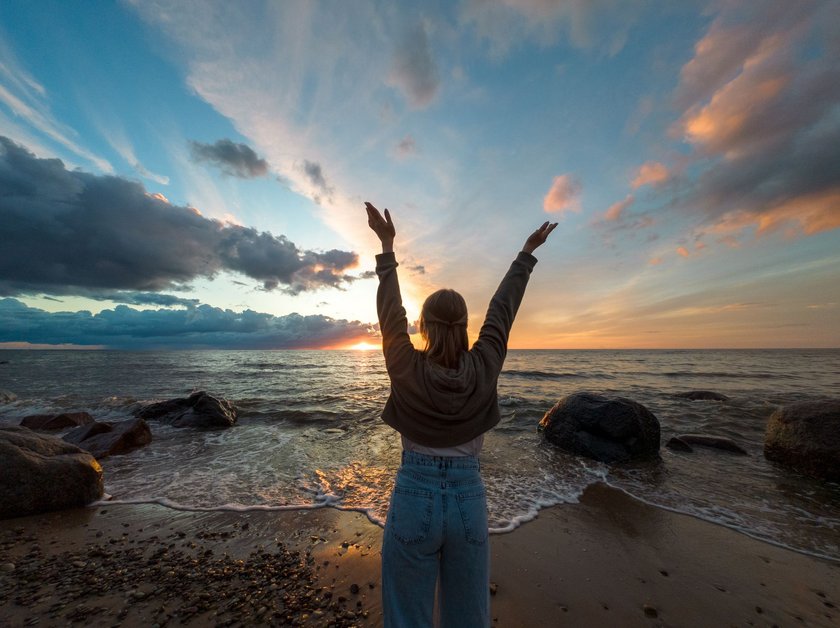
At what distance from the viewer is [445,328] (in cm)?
199

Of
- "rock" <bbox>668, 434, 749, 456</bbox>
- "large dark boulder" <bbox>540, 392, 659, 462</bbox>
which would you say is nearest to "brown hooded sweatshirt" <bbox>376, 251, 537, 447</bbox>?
"large dark boulder" <bbox>540, 392, 659, 462</bbox>

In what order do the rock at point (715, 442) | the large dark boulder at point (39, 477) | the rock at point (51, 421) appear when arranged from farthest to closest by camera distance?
the rock at point (51, 421)
the rock at point (715, 442)
the large dark boulder at point (39, 477)

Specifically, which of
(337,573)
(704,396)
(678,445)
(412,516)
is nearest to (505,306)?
(412,516)

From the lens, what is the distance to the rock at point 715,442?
880cm

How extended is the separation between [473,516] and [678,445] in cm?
1025

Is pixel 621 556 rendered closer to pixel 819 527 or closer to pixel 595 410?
pixel 819 527

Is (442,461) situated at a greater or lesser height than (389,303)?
lesser

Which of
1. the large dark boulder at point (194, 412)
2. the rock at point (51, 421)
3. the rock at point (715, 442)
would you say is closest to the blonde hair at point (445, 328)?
the rock at point (715, 442)

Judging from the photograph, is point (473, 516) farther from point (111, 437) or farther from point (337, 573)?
point (111, 437)

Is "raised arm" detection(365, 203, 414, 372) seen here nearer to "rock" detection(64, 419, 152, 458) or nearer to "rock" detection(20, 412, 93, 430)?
"rock" detection(64, 419, 152, 458)

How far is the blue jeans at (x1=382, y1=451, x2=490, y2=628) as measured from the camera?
1772 mm

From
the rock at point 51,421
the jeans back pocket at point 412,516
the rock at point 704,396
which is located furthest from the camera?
the rock at point 704,396

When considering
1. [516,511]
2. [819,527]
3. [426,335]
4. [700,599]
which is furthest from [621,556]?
[426,335]

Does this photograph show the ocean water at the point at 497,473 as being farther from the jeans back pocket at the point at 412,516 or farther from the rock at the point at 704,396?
the jeans back pocket at the point at 412,516
